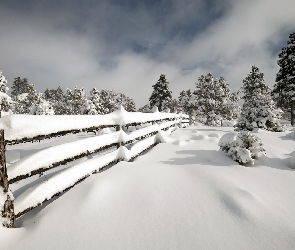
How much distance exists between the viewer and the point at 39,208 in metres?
2.26

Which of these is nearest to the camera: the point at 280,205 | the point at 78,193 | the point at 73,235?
the point at 73,235

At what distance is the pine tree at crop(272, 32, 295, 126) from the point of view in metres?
25.8

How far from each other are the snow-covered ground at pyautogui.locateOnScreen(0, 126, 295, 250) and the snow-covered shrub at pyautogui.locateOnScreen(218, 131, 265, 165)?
2.10 feet

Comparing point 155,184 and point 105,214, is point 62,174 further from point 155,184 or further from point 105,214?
point 155,184

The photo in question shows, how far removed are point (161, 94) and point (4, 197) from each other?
39718 millimetres

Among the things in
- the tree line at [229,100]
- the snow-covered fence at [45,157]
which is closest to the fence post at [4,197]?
the snow-covered fence at [45,157]

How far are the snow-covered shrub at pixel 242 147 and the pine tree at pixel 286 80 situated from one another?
2776cm

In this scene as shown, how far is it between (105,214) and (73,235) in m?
0.36

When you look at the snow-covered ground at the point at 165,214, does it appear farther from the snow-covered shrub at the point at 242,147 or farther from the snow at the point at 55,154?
the snow-covered shrub at the point at 242,147

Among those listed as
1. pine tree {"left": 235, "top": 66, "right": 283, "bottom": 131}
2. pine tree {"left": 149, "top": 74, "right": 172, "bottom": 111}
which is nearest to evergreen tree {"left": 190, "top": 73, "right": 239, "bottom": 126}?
pine tree {"left": 149, "top": 74, "right": 172, "bottom": 111}

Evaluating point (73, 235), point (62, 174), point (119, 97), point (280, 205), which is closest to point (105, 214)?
point (73, 235)

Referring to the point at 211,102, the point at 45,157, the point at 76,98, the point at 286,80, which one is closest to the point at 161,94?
the point at 211,102

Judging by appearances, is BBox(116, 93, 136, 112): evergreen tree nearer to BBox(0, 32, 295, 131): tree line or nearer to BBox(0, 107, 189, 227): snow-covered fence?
BBox(0, 32, 295, 131): tree line

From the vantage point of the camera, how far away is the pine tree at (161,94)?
4041 centimetres
